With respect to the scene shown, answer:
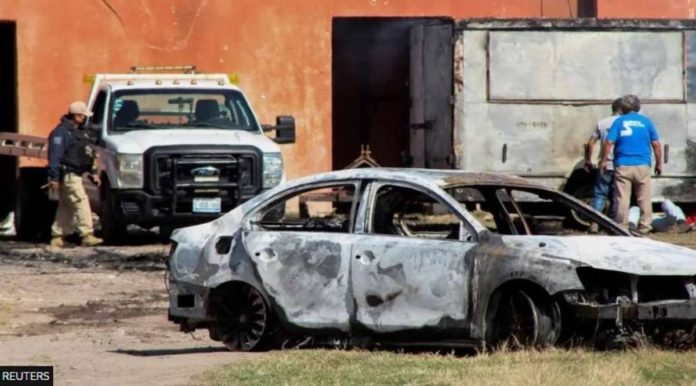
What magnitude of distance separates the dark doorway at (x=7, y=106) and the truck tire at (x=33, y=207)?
3.22m

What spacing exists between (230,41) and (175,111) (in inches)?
193

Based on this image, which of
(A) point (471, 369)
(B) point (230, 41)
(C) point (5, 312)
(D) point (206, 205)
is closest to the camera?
(A) point (471, 369)

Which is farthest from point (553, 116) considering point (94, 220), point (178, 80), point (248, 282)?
point (248, 282)

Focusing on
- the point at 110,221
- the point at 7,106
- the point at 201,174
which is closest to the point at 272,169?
the point at 201,174

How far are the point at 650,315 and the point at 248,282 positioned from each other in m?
2.91

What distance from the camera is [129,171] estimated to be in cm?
2095

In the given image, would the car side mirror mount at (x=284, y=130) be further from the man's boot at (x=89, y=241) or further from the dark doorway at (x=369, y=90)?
the dark doorway at (x=369, y=90)

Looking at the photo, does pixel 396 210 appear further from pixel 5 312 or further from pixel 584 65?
pixel 584 65

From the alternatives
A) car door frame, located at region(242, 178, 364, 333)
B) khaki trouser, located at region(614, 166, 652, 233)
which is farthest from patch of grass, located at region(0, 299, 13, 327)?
khaki trouser, located at region(614, 166, 652, 233)

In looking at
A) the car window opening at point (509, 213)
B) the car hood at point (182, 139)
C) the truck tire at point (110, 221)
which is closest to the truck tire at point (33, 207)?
the truck tire at point (110, 221)

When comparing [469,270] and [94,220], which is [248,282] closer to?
[469,270]

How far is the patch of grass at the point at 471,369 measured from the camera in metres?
10.2

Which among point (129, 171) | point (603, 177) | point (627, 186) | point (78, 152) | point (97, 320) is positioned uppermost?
point (78, 152)

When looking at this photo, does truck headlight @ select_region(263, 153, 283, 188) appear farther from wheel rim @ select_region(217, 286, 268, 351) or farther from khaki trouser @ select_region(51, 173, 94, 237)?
wheel rim @ select_region(217, 286, 268, 351)
